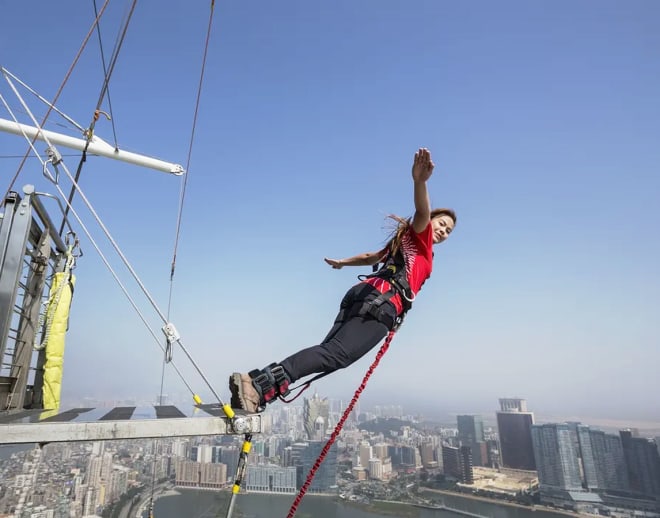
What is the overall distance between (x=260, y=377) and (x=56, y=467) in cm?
292

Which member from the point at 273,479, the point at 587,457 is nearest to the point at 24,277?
the point at 273,479

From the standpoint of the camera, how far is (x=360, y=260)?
2697 mm

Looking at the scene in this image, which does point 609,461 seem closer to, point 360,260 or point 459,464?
point 459,464

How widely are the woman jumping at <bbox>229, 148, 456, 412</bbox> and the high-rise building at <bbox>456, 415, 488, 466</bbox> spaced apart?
131 ft

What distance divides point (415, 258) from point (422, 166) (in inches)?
22.0

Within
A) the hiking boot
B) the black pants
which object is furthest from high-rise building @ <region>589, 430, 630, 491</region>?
the hiking boot

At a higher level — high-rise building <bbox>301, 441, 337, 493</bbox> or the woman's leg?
the woman's leg

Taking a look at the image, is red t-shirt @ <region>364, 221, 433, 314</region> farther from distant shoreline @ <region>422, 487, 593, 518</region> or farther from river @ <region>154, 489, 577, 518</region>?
distant shoreline @ <region>422, 487, 593, 518</region>

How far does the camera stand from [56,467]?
3188mm

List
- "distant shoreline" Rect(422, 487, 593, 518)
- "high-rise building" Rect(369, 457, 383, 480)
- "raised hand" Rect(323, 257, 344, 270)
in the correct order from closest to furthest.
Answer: "raised hand" Rect(323, 257, 344, 270), "distant shoreline" Rect(422, 487, 593, 518), "high-rise building" Rect(369, 457, 383, 480)

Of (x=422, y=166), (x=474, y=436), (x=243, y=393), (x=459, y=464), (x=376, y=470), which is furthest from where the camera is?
(x=474, y=436)

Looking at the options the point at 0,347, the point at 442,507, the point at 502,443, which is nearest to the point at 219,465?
the point at 442,507

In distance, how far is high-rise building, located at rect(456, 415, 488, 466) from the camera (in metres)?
35.7

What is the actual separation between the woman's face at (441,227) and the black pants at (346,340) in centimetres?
67
